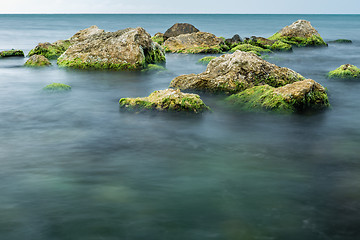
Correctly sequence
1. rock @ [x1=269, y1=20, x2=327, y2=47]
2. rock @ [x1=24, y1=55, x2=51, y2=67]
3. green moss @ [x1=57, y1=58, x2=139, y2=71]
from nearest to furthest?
green moss @ [x1=57, y1=58, x2=139, y2=71], rock @ [x1=24, y1=55, x2=51, y2=67], rock @ [x1=269, y1=20, x2=327, y2=47]

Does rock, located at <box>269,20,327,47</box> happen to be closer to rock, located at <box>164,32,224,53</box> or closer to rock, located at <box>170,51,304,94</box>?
rock, located at <box>164,32,224,53</box>

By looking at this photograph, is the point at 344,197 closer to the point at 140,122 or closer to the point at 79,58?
the point at 140,122

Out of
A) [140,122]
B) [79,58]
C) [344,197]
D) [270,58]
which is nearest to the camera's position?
[344,197]

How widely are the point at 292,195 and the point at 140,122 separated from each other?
467 centimetres

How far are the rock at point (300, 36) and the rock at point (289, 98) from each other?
22873 mm

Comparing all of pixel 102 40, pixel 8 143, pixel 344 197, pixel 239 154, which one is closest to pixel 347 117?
pixel 239 154

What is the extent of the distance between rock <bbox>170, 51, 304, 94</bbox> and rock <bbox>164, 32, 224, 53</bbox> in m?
13.6

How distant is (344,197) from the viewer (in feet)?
18.5

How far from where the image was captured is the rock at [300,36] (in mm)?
32847

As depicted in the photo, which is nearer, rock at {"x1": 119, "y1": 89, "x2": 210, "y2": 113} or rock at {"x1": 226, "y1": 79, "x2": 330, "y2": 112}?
rock at {"x1": 119, "y1": 89, "x2": 210, "y2": 113}

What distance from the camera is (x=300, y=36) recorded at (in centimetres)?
3362

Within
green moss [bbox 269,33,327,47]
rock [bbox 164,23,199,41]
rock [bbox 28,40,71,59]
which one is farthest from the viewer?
green moss [bbox 269,33,327,47]

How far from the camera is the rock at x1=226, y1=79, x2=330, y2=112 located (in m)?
10.2

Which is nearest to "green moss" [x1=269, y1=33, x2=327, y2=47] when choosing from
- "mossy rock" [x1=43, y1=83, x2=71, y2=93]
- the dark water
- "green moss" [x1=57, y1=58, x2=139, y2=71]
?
"green moss" [x1=57, y1=58, x2=139, y2=71]
